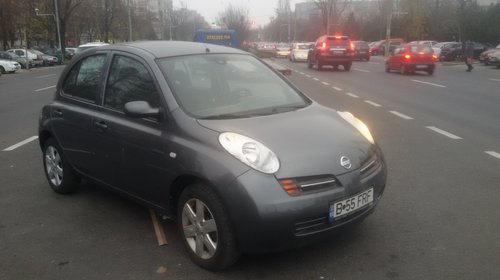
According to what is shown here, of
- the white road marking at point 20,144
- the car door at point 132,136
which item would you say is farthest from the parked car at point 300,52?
the car door at point 132,136

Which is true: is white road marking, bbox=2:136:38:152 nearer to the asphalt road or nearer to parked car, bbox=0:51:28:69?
the asphalt road

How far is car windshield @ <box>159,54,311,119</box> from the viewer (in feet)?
13.5

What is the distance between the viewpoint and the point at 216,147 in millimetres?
3545

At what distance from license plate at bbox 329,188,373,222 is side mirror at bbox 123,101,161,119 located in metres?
1.52

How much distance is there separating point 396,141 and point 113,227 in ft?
16.3

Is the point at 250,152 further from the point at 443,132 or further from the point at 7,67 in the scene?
the point at 7,67

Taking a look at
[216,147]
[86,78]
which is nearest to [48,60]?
[86,78]

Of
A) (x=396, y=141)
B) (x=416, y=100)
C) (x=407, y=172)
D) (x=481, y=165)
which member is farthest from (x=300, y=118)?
(x=416, y=100)

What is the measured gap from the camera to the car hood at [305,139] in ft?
11.4

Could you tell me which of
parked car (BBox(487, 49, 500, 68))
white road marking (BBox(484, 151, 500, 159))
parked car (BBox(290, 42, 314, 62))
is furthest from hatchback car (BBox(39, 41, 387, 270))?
parked car (BBox(290, 42, 314, 62))

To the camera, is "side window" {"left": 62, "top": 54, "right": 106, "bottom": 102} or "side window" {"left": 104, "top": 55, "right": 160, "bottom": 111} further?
"side window" {"left": 62, "top": 54, "right": 106, "bottom": 102}

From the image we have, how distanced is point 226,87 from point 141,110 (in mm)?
871

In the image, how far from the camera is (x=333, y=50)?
25.9 meters

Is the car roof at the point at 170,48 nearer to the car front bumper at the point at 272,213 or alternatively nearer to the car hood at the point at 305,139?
the car hood at the point at 305,139
